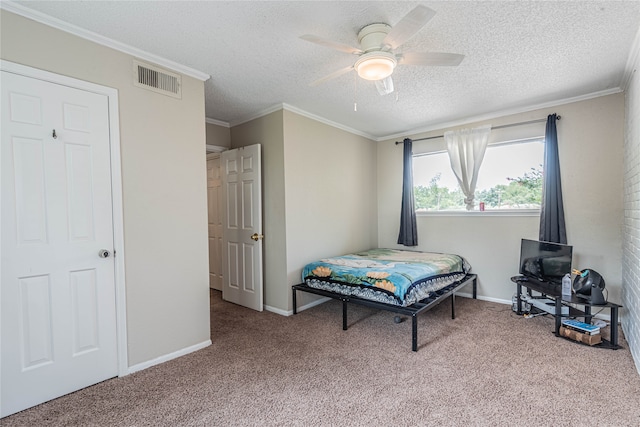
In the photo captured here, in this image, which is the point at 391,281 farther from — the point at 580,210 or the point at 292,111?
the point at 580,210

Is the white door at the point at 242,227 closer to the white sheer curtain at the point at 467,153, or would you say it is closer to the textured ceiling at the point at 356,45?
the textured ceiling at the point at 356,45

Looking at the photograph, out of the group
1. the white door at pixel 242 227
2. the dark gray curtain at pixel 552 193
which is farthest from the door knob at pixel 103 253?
the dark gray curtain at pixel 552 193

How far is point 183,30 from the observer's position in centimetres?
206

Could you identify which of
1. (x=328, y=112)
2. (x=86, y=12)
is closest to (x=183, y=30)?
(x=86, y=12)

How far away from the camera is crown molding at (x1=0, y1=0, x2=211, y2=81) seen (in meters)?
1.81

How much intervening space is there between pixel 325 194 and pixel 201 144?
6.08 ft

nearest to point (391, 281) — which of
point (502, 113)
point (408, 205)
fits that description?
point (408, 205)

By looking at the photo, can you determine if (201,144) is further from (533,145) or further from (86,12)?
(533,145)

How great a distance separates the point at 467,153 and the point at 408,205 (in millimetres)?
1094

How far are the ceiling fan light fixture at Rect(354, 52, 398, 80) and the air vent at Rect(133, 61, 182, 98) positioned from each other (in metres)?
1.57

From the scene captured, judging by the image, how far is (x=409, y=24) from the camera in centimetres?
163

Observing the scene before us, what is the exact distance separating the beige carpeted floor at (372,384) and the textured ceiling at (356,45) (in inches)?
98.1

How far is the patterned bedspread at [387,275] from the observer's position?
2855mm

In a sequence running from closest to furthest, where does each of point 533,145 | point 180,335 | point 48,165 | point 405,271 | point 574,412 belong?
1. point 574,412
2. point 48,165
3. point 180,335
4. point 405,271
5. point 533,145
